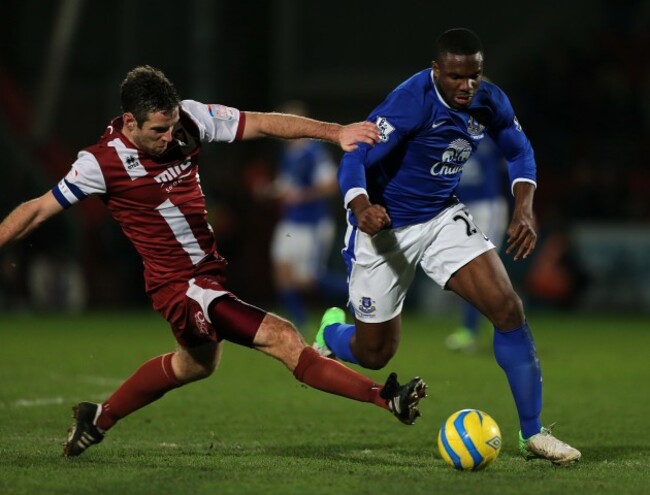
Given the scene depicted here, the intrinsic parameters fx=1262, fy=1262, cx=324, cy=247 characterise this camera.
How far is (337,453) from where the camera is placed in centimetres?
632

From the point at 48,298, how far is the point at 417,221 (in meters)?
11.4

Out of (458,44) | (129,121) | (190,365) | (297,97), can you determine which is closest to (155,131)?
(129,121)

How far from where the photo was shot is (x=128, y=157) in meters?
6.00

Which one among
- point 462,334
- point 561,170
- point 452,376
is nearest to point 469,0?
point 561,170

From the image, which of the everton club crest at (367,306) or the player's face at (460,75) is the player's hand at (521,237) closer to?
the player's face at (460,75)

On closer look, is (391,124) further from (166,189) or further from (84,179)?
(84,179)

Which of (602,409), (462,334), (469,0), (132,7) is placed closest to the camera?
(602,409)

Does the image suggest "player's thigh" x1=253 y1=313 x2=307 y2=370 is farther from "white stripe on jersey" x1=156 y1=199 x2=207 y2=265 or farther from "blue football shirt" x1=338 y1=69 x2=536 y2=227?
"blue football shirt" x1=338 y1=69 x2=536 y2=227

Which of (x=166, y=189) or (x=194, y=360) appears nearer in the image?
(x=166, y=189)

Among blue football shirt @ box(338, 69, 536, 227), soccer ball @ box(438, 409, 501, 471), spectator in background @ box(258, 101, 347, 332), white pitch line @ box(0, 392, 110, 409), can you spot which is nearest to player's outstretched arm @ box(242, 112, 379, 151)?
blue football shirt @ box(338, 69, 536, 227)

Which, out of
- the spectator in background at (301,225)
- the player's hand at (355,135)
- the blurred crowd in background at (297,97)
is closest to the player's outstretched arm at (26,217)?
the player's hand at (355,135)

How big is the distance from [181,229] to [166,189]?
21 cm

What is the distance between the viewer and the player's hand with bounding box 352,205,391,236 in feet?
18.4

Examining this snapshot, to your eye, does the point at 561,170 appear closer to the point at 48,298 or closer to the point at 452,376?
the point at 48,298
